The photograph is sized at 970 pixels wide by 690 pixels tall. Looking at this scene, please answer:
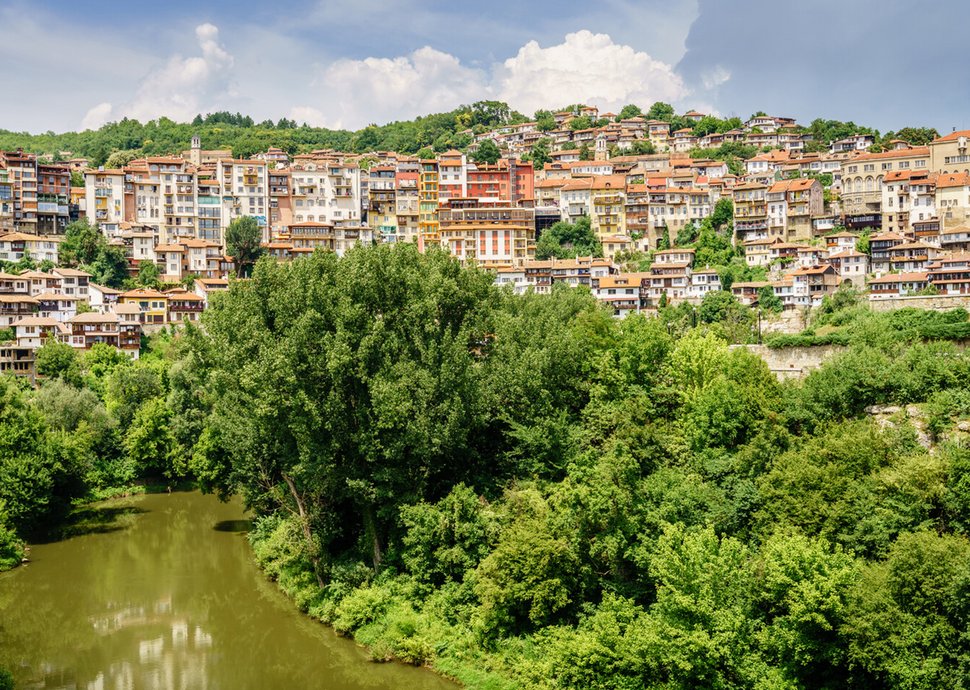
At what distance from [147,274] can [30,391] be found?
859 inches

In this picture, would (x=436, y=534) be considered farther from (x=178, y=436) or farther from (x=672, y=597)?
(x=178, y=436)

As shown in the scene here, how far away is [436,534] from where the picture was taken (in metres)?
16.9

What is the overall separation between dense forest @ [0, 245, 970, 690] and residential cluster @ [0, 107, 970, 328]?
24.5 metres

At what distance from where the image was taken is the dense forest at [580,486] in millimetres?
12859

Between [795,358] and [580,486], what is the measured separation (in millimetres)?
10700

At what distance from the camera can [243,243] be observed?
5459 cm

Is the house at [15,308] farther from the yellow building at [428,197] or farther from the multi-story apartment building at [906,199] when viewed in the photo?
the multi-story apartment building at [906,199]

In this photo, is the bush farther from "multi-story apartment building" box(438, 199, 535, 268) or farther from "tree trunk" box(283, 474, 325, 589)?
"multi-story apartment building" box(438, 199, 535, 268)

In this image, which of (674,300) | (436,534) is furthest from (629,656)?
(674,300)

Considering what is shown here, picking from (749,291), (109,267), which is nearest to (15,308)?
(109,267)

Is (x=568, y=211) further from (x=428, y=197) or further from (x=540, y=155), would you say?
(x=540, y=155)

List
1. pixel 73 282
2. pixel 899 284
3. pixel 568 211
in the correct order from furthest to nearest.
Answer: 1. pixel 568 211
2. pixel 73 282
3. pixel 899 284

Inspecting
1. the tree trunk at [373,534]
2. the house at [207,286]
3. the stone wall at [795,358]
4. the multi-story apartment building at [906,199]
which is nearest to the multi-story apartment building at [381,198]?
the house at [207,286]

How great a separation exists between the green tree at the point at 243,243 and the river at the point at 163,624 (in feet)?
101
